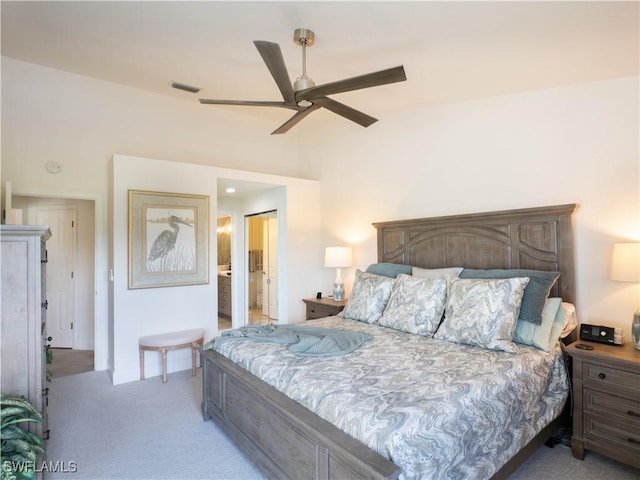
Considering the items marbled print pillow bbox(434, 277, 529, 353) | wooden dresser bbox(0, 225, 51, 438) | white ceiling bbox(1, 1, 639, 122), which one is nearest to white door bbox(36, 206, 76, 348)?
white ceiling bbox(1, 1, 639, 122)

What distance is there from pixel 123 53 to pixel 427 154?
10.7ft

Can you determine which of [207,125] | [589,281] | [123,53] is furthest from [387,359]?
[207,125]

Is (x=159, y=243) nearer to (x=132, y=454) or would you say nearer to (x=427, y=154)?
(x=132, y=454)

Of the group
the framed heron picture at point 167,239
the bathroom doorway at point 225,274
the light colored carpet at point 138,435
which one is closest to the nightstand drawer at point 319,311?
the framed heron picture at point 167,239

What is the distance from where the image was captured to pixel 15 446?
5.47ft

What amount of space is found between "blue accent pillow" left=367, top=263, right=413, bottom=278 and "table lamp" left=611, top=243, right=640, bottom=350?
1.65 m

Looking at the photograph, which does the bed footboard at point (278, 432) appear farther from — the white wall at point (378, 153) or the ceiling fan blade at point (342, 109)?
the white wall at point (378, 153)

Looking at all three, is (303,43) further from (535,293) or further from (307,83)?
(535,293)

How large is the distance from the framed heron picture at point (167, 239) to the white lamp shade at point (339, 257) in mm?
1536

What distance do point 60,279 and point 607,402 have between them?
6300mm

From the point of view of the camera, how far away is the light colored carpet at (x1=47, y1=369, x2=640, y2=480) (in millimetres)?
2182

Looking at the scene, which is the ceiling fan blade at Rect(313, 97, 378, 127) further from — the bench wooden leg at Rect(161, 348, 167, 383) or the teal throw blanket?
the bench wooden leg at Rect(161, 348, 167, 383)

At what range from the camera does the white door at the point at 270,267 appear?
5273 millimetres

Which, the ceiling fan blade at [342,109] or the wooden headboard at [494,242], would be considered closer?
the ceiling fan blade at [342,109]
